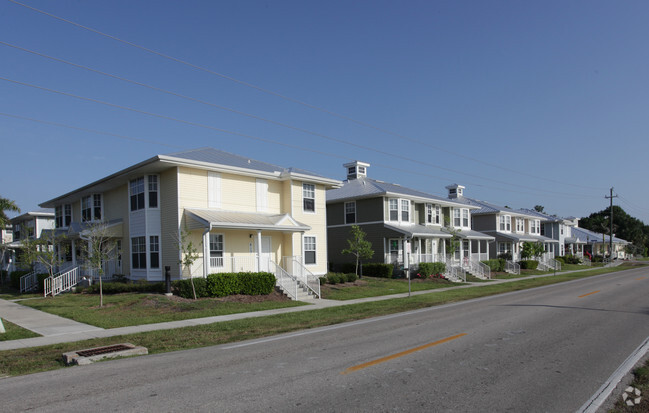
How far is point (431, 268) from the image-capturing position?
111ft

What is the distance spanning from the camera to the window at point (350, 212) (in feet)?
119

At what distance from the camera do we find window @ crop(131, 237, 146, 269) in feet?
74.4

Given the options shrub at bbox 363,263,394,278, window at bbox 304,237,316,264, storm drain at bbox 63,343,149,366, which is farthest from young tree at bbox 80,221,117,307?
shrub at bbox 363,263,394,278

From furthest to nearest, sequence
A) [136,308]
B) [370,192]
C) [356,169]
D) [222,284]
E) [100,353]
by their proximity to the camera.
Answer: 1. [356,169]
2. [370,192]
3. [222,284]
4. [136,308]
5. [100,353]

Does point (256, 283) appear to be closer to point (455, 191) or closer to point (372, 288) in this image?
point (372, 288)

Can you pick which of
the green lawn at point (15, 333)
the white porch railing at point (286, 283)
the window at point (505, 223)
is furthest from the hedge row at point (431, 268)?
the green lawn at point (15, 333)

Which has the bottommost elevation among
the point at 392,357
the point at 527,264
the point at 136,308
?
the point at 527,264

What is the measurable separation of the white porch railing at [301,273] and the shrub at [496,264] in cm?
2348

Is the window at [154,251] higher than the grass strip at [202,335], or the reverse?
the window at [154,251]

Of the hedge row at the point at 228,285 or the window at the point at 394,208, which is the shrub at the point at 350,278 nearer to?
the hedge row at the point at 228,285

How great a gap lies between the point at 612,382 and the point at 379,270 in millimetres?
26523

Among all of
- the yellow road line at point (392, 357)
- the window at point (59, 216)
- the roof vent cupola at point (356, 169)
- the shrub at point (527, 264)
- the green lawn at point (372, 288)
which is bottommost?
the shrub at point (527, 264)

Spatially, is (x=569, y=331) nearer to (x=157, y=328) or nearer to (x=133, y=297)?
(x=157, y=328)

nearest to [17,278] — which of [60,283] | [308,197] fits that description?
[60,283]
